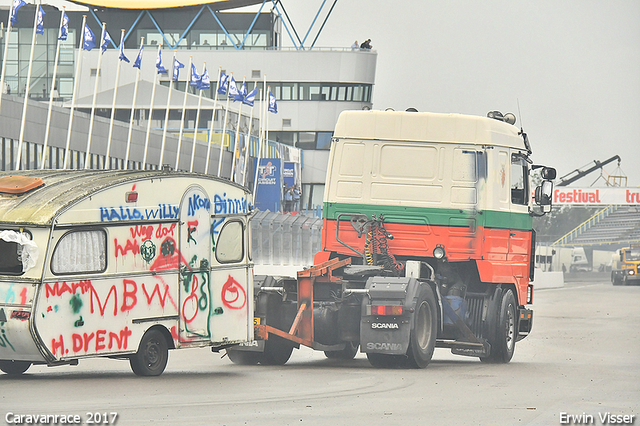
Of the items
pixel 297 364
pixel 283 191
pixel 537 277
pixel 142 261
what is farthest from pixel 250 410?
pixel 283 191

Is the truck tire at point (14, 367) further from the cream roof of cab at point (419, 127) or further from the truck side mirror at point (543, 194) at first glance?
the truck side mirror at point (543, 194)

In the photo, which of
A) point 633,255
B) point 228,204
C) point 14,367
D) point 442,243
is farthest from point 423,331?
point 633,255

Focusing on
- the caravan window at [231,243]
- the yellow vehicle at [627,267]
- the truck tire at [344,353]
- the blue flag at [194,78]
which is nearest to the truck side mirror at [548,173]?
the truck tire at [344,353]

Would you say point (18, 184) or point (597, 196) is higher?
point (597, 196)

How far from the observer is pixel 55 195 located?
12.8 metres

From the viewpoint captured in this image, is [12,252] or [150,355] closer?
[12,252]

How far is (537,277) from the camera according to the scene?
5716cm

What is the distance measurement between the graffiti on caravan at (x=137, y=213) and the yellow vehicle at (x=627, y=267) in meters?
50.4

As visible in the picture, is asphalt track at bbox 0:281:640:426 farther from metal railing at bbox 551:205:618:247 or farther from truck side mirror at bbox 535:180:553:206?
metal railing at bbox 551:205:618:247

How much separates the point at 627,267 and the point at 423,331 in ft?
158

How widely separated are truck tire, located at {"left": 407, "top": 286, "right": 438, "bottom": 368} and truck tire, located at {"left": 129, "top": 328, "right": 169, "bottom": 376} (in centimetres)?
336

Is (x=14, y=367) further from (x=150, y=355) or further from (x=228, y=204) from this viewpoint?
(x=228, y=204)

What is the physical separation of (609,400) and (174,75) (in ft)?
123

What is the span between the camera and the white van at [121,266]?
12406mm
